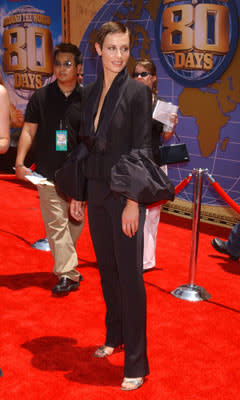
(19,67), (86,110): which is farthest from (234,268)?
(19,67)

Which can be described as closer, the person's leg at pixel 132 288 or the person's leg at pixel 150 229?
the person's leg at pixel 132 288

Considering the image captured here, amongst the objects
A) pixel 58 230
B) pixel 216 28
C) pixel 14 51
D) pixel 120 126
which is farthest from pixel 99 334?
pixel 14 51

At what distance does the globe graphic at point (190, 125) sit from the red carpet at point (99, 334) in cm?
139

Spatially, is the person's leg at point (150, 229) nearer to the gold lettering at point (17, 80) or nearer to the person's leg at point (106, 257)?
the person's leg at point (106, 257)

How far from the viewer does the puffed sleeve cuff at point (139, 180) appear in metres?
2.30

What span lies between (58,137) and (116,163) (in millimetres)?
1608

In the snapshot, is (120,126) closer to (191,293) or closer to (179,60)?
(191,293)

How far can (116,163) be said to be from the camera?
7.89ft

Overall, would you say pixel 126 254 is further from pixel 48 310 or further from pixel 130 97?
pixel 48 310

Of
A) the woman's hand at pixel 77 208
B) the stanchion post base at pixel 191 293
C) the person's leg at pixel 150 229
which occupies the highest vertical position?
the woman's hand at pixel 77 208

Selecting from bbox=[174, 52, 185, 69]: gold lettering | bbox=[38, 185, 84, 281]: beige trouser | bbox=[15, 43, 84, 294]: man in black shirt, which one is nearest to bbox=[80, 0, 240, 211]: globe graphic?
bbox=[174, 52, 185, 69]: gold lettering

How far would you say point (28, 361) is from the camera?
2.91 metres

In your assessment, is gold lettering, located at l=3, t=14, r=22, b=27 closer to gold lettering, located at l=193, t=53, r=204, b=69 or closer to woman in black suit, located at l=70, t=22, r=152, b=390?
gold lettering, located at l=193, t=53, r=204, b=69

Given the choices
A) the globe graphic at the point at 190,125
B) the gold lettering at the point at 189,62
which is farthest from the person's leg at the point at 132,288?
the gold lettering at the point at 189,62
